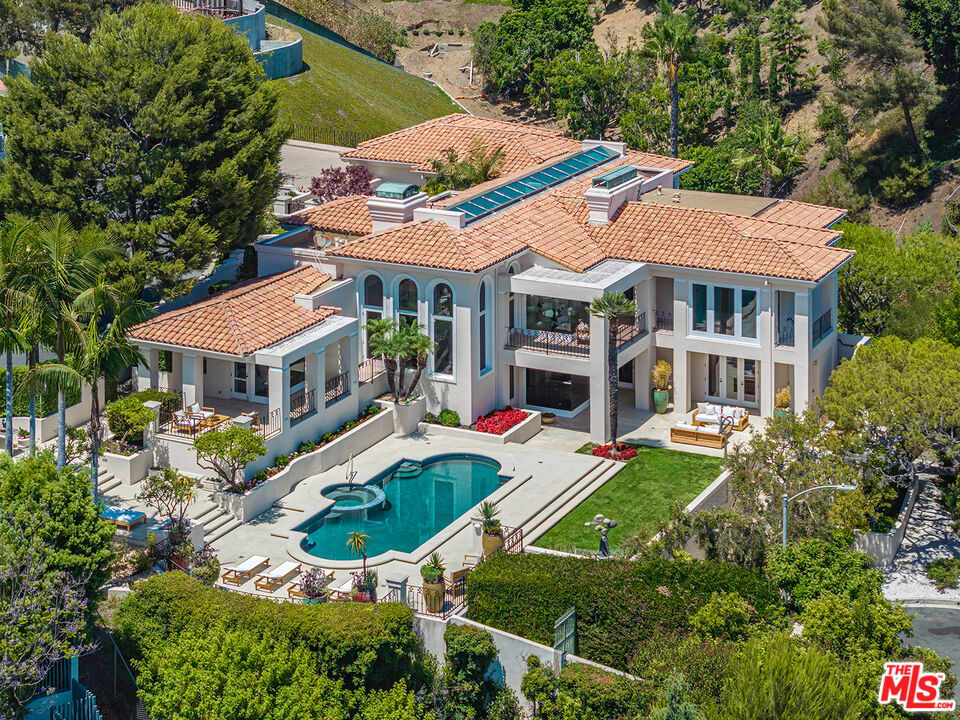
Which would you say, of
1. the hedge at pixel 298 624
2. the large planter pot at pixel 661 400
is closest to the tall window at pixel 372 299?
the large planter pot at pixel 661 400

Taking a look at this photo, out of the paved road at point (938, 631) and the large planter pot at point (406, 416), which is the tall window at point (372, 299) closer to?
the large planter pot at point (406, 416)

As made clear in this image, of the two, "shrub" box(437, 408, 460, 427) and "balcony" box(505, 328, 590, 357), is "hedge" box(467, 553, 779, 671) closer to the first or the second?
"shrub" box(437, 408, 460, 427)

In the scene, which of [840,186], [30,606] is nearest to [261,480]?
[30,606]

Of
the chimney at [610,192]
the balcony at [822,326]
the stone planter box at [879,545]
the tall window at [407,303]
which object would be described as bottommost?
the stone planter box at [879,545]

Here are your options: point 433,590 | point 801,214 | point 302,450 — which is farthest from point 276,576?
point 801,214

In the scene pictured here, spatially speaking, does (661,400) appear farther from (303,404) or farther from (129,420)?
(129,420)
